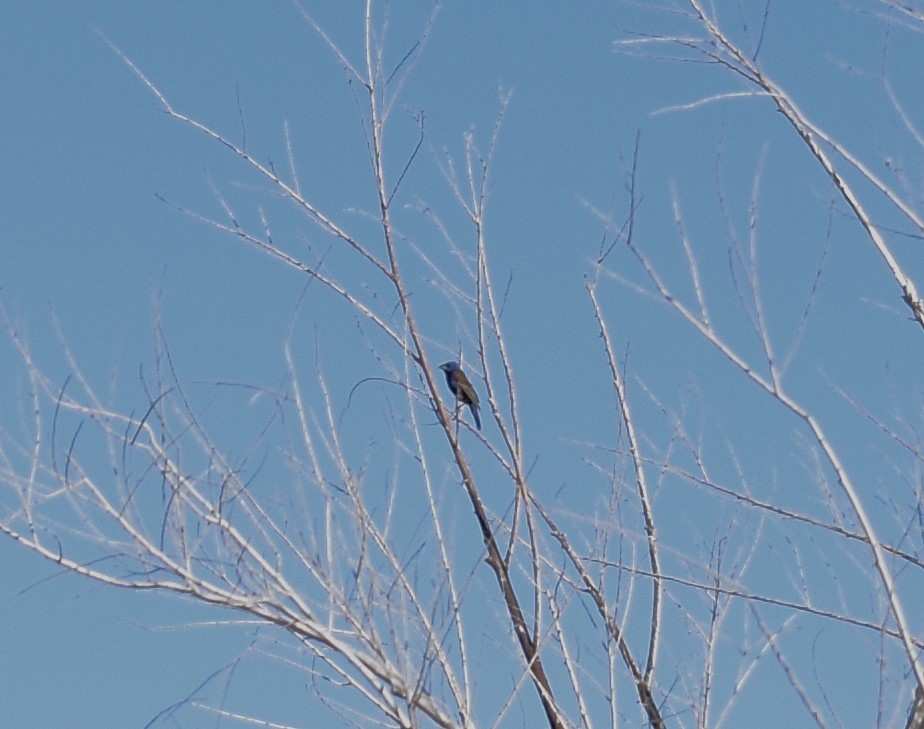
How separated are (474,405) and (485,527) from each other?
2.87 m

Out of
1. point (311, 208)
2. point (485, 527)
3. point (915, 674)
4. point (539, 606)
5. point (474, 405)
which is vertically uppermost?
point (474, 405)

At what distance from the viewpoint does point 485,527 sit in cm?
402

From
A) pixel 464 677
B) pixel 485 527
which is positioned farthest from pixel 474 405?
pixel 464 677

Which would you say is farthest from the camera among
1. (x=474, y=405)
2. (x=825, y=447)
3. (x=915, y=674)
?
(x=474, y=405)

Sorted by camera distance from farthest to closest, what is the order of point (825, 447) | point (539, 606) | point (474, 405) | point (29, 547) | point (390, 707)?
point (474, 405), point (539, 606), point (390, 707), point (29, 547), point (825, 447)

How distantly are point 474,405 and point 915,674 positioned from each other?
4.05 m

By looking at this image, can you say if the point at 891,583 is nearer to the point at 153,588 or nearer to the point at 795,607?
the point at 795,607

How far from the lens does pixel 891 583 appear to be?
9.11 feet

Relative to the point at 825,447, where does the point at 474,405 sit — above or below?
above

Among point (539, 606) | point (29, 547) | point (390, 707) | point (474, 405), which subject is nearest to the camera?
point (29, 547)

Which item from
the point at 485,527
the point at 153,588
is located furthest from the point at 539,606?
the point at 153,588

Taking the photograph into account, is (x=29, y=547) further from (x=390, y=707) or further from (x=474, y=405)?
(x=474, y=405)

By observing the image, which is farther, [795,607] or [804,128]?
[795,607]

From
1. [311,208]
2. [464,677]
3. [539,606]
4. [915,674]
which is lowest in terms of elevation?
[915,674]
